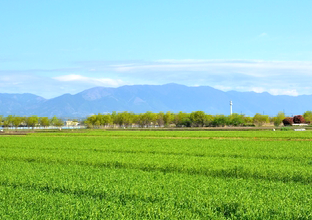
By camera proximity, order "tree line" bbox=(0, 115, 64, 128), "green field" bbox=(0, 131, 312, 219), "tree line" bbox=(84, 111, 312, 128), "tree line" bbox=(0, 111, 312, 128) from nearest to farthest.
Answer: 1. "green field" bbox=(0, 131, 312, 219)
2. "tree line" bbox=(84, 111, 312, 128)
3. "tree line" bbox=(0, 111, 312, 128)
4. "tree line" bbox=(0, 115, 64, 128)

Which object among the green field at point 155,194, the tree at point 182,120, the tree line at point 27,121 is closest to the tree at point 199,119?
the tree at point 182,120

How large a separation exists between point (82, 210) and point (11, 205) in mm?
3256

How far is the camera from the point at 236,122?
152m

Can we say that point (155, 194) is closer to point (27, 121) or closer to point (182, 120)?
point (182, 120)

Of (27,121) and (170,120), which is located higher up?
(27,121)

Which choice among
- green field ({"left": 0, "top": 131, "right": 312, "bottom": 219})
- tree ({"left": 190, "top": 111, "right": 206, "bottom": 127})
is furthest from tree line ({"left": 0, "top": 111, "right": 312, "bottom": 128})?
green field ({"left": 0, "top": 131, "right": 312, "bottom": 219})

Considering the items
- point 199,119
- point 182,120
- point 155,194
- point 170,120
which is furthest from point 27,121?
point 155,194

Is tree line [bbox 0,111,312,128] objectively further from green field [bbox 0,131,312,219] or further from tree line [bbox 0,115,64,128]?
green field [bbox 0,131,312,219]

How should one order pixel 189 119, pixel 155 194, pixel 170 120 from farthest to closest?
pixel 170 120 → pixel 189 119 → pixel 155 194

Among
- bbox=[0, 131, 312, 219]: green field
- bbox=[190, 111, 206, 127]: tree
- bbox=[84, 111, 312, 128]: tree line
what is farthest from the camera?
bbox=[190, 111, 206, 127]: tree

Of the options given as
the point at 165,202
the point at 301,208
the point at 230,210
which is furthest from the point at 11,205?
the point at 301,208

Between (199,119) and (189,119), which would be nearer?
(199,119)

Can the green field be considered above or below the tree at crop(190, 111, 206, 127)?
below

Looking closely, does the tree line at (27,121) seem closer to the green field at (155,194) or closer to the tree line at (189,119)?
the tree line at (189,119)
